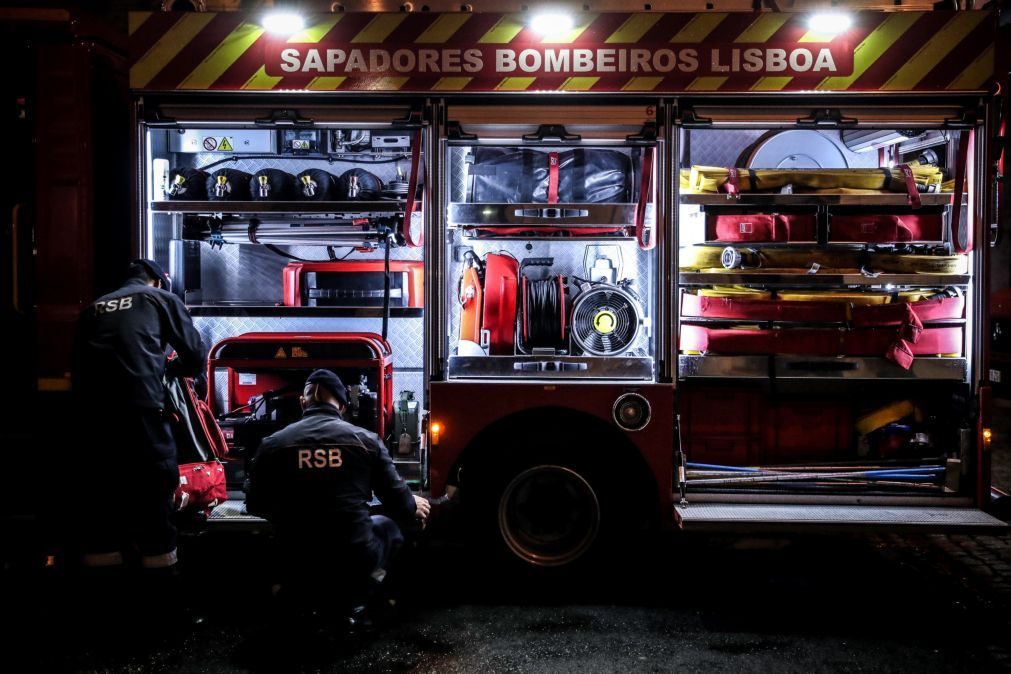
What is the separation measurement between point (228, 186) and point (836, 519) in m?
4.31

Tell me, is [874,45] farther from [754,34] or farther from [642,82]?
[642,82]

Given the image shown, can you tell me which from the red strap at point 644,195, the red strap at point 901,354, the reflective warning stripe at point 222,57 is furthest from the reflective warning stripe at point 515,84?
the red strap at point 901,354

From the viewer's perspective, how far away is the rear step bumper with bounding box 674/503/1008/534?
4.29 m

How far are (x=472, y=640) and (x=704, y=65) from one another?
3462 mm

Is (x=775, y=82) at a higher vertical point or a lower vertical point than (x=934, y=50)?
lower

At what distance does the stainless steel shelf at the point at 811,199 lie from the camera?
4.73m

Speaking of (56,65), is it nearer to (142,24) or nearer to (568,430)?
(142,24)

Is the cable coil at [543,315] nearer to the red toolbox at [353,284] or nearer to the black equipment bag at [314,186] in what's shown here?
the red toolbox at [353,284]

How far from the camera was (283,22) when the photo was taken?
4.51 meters

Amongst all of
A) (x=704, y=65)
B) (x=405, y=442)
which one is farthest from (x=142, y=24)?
(x=704, y=65)

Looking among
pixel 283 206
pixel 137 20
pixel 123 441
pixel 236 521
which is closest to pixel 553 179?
pixel 283 206

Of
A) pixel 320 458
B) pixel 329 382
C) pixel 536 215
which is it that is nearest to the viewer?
pixel 320 458

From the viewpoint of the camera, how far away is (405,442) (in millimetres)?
4910

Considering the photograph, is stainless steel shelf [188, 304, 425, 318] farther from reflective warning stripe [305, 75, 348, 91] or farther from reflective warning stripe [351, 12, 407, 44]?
reflective warning stripe [351, 12, 407, 44]
